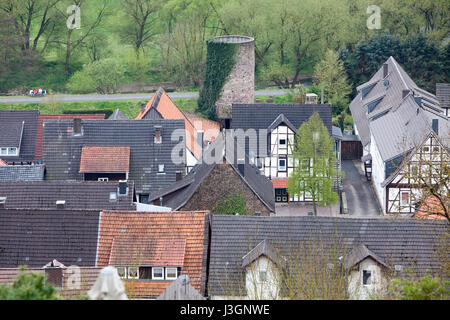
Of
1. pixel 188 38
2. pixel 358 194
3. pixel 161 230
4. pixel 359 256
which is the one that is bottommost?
pixel 359 256

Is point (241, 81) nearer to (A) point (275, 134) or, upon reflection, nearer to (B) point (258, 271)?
(A) point (275, 134)

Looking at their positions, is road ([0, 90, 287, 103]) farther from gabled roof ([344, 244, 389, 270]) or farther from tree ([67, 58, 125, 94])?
gabled roof ([344, 244, 389, 270])

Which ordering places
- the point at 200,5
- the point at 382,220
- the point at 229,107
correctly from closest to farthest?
1. the point at 382,220
2. the point at 229,107
3. the point at 200,5

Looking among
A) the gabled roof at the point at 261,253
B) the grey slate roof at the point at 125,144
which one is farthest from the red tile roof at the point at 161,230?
the grey slate roof at the point at 125,144

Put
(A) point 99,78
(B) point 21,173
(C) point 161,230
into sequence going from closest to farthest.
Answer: (C) point 161,230, (B) point 21,173, (A) point 99,78

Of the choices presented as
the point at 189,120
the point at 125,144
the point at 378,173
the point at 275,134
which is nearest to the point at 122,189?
the point at 125,144
